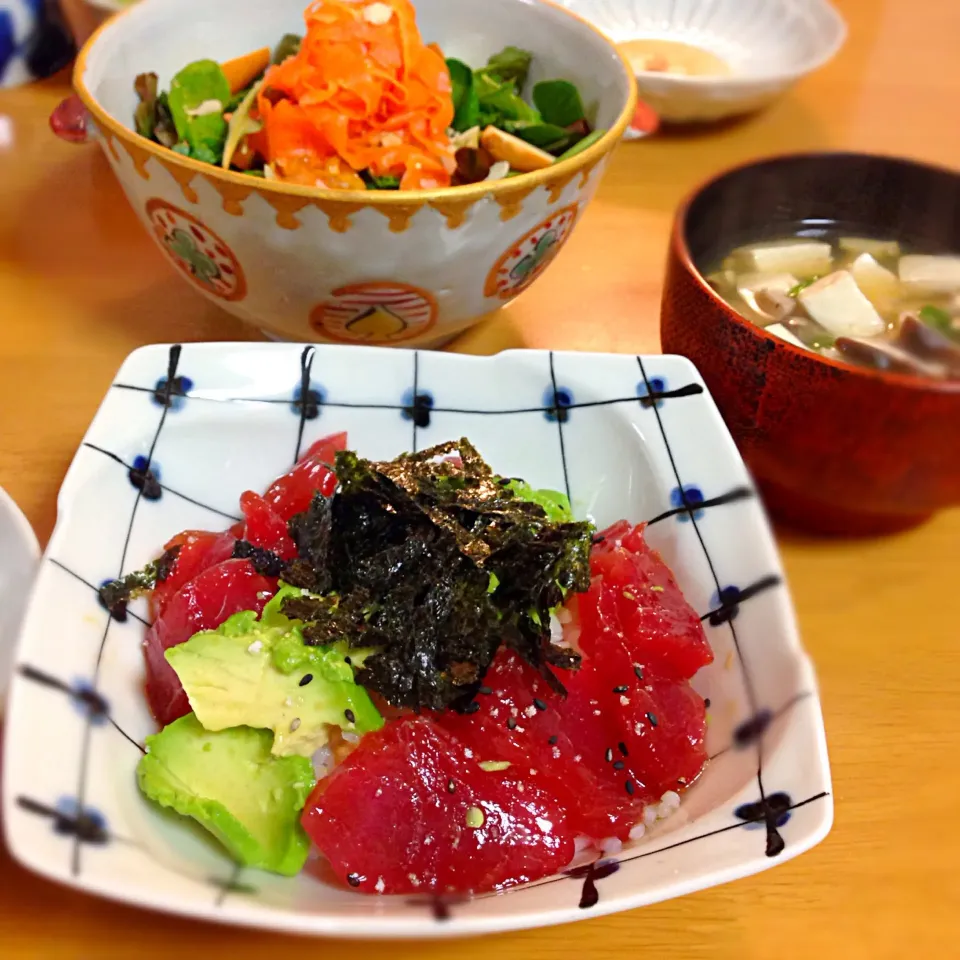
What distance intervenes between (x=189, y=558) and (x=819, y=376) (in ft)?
1.86

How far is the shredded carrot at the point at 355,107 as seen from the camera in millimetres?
963

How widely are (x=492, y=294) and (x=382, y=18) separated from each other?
0.37m

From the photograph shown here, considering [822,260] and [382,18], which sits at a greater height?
[382,18]

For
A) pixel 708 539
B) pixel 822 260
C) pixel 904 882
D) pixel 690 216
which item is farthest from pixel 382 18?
pixel 904 882

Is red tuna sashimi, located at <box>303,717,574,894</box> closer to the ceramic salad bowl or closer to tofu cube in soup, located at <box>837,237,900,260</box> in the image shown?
the ceramic salad bowl

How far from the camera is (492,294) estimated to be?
0.96m

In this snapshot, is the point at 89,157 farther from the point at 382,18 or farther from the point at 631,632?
the point at 631,632

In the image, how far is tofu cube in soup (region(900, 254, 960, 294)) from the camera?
30.7 inches

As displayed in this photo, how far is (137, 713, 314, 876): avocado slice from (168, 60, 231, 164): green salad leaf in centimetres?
72

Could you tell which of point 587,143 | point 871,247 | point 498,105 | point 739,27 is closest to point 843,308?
point 871,247

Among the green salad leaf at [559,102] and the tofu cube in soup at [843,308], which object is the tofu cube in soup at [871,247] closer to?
the tofu cube in soup at [843,308]

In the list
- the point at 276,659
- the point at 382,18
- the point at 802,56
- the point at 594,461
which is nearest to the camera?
the point at 276,659

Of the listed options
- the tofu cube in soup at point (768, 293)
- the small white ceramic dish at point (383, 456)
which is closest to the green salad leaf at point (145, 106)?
the small white ceramic dish at point (383, 456)

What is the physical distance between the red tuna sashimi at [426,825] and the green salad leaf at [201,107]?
780 mm
